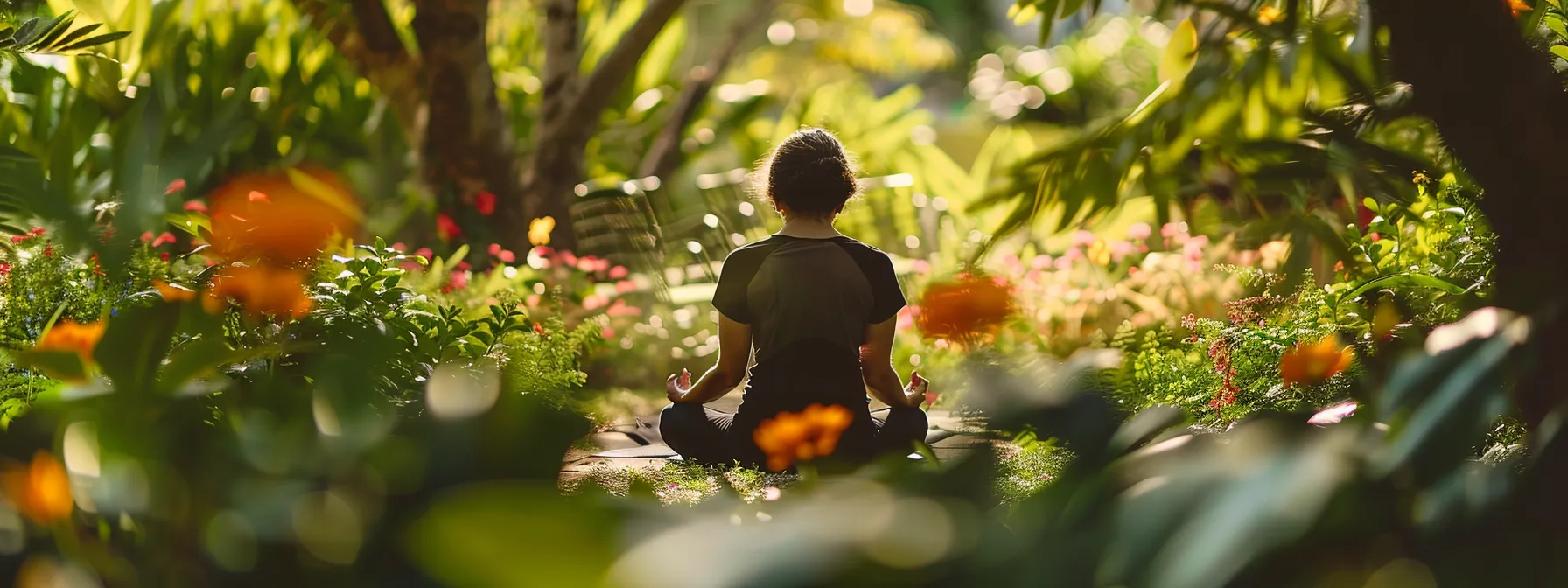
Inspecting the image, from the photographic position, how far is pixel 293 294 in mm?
1991

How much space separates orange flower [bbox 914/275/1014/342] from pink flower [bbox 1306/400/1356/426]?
302cm

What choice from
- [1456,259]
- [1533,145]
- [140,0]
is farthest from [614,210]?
[1533,145]

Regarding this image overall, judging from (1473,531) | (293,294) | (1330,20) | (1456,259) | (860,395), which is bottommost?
(860,395)

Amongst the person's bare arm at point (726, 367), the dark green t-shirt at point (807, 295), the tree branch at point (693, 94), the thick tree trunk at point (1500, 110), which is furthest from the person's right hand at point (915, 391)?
the tree branch at point (693, 94)

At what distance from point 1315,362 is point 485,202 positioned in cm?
360

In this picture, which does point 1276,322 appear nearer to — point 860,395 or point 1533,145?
point 860,395

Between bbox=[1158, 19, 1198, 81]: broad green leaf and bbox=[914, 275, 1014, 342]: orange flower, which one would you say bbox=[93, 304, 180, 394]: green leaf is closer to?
bbox=[1158, 19, 1198, 81]: broad green leaf

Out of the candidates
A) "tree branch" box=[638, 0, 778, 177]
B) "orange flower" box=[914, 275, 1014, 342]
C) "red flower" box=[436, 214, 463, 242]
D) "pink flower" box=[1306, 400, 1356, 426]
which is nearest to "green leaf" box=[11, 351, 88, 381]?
"pink flower" box=[1306, 400, 1356, 426]

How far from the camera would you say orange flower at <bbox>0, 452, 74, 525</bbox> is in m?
0.48

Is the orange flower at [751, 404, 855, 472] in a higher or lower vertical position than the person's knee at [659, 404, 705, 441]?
higher

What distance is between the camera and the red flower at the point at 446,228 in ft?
14.3

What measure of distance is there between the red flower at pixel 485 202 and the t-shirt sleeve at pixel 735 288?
2.36 metres

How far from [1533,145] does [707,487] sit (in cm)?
130

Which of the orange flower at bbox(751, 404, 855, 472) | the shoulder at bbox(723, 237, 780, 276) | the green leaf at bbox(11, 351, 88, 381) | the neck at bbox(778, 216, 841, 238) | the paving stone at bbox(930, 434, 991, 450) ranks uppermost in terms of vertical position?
the green leaf at bbox(11, 351, 88, 381)
